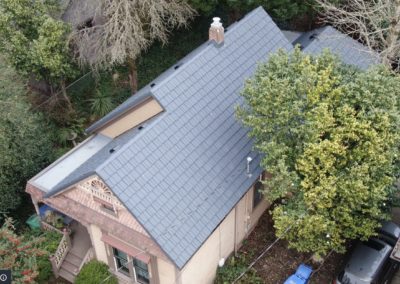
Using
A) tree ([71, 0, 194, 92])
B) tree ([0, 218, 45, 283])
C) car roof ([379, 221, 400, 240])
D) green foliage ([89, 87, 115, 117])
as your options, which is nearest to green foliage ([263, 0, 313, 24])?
tree ([71, 0, 194, 92])

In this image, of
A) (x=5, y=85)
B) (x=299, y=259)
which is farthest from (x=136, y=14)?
(x=299, y=259)

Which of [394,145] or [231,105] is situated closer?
[394,145]

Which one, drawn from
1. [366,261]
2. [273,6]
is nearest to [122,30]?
[273,6]

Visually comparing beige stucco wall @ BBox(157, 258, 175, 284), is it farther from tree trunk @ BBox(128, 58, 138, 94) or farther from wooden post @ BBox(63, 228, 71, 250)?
tree trunk @ BBox(128, 58, 138, 94)

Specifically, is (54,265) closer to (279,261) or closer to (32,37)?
(279,261)

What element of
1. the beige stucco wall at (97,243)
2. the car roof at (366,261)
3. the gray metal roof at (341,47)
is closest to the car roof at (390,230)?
the car roof at (366,261)

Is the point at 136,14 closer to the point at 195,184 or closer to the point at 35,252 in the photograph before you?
the point at 195,184
